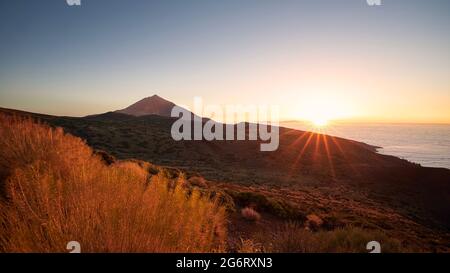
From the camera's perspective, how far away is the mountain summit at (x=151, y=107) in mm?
147875

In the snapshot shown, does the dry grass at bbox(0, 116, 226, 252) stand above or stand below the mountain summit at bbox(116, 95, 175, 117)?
below

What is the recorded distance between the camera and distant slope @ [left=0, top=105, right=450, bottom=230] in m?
28.0

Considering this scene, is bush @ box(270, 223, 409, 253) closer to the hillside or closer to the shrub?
the shrub

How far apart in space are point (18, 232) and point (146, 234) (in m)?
1.23

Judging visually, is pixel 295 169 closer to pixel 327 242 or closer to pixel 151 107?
pixel 327 242

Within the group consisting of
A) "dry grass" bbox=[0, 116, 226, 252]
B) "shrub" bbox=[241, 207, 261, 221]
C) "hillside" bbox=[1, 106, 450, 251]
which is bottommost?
"hillside" bbox=[1, 106, 450, 251]

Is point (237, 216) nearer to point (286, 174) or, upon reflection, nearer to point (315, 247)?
point (315, 247)

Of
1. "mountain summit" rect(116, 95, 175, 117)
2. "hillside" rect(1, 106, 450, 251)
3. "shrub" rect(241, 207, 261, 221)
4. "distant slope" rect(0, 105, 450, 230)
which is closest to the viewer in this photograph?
"shrub" rect(241, 207, 261, 221)

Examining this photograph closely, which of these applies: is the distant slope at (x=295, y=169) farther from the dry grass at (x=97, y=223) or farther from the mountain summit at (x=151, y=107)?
the mountain summit at (x=151, y=107)

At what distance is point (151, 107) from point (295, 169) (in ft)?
407

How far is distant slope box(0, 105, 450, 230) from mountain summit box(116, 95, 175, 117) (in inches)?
3995

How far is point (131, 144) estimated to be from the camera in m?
40.2

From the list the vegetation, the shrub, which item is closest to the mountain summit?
the shrub
